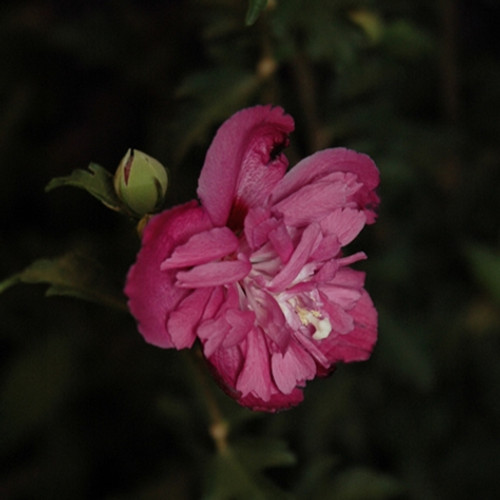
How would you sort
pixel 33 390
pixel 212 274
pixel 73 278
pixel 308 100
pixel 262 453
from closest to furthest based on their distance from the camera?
pixel 212 274, pixel 73 278, pixel 262 453, pixel 308 100, pixel 33 390

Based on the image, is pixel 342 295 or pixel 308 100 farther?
pixel 308 100

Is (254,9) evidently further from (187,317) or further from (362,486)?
(362,486)

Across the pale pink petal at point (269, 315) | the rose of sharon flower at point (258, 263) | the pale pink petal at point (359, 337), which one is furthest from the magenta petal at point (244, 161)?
the pale pink petal at point (359, 337)

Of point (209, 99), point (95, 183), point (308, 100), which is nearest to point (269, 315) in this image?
point (95, 183)

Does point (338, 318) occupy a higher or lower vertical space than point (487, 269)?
higher

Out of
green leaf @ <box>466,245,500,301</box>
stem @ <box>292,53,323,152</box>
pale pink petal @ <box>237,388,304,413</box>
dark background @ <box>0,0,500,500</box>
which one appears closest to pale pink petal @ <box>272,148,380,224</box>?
pale pink petal @ <box>237,388,304,413</box>

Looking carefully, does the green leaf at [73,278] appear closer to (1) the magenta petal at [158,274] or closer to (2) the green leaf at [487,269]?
(1) the magenta petal at [158,274]

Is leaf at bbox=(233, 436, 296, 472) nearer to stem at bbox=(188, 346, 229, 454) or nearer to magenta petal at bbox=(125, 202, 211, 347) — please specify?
stem at bbox=(188, 346, 229, 454)

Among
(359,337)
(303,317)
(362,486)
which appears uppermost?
(303,317)
